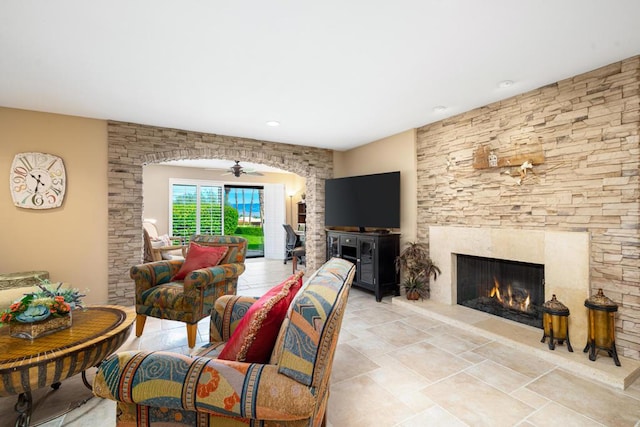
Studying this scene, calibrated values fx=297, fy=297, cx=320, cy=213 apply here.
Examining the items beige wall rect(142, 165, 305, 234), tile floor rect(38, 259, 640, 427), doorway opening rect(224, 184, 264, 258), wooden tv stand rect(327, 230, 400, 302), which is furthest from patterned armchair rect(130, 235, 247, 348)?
doorway opening rect(224, 184, 264, 258)

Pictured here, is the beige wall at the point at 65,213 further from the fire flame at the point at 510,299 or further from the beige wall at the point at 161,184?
the fire flame at the point at 510,299

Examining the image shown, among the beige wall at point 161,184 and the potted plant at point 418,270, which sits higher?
the beige wall at point 161,184

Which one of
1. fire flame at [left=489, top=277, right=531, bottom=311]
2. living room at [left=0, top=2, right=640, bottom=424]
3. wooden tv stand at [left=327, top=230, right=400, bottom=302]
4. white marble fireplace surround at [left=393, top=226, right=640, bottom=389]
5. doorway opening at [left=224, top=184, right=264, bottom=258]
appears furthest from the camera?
doorway opening at [left=224, top=184, right=264, bottom=258]

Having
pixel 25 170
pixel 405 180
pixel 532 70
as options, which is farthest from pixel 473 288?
pixel 25 170

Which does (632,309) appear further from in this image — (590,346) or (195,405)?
(195,405)

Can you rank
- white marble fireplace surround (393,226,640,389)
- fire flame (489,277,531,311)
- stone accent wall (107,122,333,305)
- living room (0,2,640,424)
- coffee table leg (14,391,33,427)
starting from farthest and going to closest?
stone accent wall (107,122,333,305) < fire flame (489,277,531,311) < living room (0,2,640,424) < white marble fireplace surround (393,226,640,389) < coffee table leg (14,391,33,427)

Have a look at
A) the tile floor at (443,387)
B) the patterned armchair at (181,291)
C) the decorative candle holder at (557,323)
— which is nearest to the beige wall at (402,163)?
the tile floor at (443,387)

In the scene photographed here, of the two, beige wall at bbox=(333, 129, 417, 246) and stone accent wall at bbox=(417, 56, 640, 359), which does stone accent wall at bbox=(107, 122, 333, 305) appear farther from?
stone accent wall at bbox=(417, 56, 640, 359)

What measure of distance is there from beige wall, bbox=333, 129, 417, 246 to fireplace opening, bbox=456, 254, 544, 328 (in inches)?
33.9

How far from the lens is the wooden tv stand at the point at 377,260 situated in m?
4.18

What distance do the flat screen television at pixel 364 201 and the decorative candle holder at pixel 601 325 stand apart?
223 centimetres

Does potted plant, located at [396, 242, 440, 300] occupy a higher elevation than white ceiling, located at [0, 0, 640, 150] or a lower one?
lower

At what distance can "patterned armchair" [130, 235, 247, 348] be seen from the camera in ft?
8.62

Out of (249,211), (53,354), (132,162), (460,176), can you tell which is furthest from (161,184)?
(460,176)
